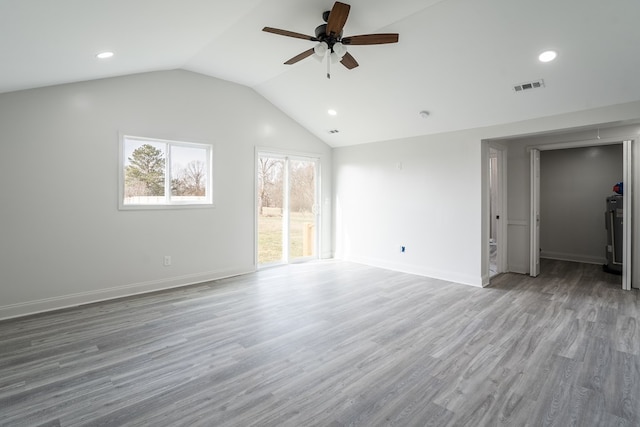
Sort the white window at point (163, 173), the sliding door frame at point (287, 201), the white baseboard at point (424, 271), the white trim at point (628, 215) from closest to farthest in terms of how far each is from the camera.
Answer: the white window at point (163, 173), the white trim at point (628, 215), the white baseboard at point (424, 271), the sliding door frame at point (287, 201)

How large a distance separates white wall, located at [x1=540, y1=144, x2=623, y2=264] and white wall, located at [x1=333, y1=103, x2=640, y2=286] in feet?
6.20

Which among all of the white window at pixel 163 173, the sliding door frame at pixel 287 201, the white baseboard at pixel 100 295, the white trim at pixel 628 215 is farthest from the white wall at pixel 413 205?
the white window at pixel 163 173

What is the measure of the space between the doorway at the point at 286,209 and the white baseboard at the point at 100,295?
3.51 feet

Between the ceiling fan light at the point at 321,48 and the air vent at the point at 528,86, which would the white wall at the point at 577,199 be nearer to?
the air vent at the point at 528,86

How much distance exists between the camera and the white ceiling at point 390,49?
259 cm

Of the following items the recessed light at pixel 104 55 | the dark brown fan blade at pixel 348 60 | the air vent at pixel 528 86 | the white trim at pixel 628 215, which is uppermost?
the dark brown fan blade at pixel 348 60

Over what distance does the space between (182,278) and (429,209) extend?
412 centimetres

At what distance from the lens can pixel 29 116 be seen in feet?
12.2

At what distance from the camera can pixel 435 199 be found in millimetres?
5469

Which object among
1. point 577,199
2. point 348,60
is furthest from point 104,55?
point 577,199

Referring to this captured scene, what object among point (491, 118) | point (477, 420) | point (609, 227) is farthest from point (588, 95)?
point (477, 420)

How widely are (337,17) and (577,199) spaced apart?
22.0 ft

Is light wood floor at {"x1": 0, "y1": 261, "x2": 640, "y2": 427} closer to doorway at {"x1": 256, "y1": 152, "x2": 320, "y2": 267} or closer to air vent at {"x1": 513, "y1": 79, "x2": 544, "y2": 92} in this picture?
doorway at {"x1": 256, "y1": 152, "x2": 320, "y2": 267}

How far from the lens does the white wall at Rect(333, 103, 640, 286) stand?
4930 millimetres
